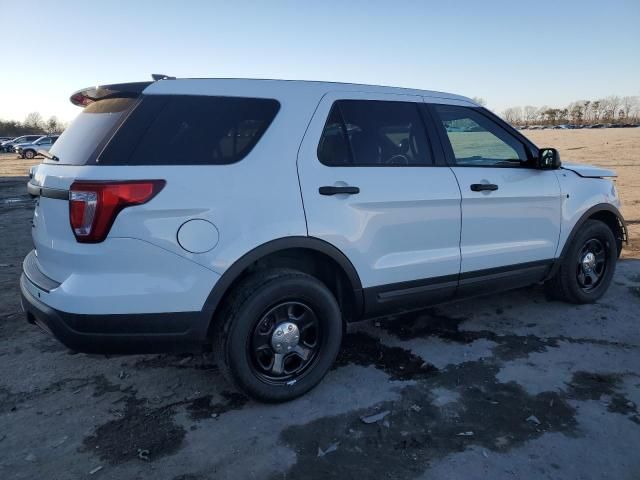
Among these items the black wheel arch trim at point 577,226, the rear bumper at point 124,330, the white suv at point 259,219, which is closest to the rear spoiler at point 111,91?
the white suv at point 259,219

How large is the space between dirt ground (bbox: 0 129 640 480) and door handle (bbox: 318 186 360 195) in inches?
49.6

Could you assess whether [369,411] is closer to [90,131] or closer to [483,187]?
[483,187]

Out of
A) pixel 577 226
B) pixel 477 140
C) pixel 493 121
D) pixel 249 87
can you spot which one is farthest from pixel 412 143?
pixel 577 226

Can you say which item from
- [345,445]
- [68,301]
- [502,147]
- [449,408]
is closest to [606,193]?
[502,147]

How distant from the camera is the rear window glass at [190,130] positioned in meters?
2.65

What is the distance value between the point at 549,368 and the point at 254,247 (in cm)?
225

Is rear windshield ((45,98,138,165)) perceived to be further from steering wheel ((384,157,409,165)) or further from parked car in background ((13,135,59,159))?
parked car in background ((13,135,59,159))

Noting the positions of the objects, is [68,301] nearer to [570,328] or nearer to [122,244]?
[122,244]

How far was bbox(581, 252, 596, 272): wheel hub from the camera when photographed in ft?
15.6

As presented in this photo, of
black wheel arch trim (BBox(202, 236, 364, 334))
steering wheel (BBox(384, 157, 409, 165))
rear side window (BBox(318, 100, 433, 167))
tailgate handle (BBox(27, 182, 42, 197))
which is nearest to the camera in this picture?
black wheel arch trim (BBox(202, 236, 364, 334))

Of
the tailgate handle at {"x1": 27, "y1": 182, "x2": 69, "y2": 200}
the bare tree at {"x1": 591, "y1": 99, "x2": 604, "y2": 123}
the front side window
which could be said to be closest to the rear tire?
the front side window

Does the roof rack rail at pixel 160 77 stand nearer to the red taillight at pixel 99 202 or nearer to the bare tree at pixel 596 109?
the red taillight at pixel 99 202

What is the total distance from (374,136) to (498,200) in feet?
3.85

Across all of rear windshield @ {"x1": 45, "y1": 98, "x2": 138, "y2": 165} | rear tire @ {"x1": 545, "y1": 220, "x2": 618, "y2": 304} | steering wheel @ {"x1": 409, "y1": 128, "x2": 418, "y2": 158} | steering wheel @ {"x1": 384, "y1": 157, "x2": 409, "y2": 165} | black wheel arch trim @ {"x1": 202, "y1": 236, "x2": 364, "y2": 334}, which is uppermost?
rear windshield @ {"x1": 45, "y1": 98, "x2": 138, "y2": 165}
